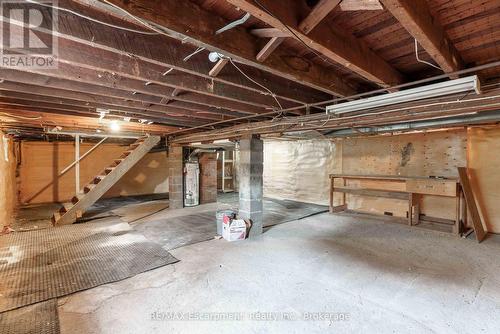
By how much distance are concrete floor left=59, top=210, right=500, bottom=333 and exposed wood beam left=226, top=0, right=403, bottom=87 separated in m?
1.89

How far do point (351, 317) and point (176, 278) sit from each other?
5.62 feet

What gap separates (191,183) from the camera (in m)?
6.15

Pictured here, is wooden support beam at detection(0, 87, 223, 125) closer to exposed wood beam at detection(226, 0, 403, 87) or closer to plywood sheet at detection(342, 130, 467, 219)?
exposed wood beam at detection(226, 0, 403, 87)

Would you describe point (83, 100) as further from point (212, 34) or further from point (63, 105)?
point (212, 34)

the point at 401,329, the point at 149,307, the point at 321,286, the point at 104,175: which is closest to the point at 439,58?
the point at 401,329

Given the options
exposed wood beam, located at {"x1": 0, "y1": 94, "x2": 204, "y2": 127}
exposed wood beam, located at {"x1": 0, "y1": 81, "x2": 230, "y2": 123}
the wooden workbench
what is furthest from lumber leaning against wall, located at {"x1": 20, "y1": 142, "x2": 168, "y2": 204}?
the wooden workbench

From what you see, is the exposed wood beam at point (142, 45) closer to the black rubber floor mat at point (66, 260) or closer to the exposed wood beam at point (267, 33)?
the exposed wood beam at point (267, 33)

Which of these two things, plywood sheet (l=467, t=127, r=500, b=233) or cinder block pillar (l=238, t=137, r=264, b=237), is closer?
cinder block pillar (l=238, t=137, r=264, b=237)

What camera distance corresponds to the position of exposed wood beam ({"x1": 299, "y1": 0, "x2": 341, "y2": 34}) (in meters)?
1.05

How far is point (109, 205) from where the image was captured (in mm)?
6410

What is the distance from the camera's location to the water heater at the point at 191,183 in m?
6.09

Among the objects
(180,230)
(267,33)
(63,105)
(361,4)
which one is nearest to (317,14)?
(361,4)

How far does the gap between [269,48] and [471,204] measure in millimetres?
4524

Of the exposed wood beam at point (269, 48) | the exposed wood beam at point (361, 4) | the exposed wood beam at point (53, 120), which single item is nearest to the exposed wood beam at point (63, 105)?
the exposed wood beam at point (53, 120)
